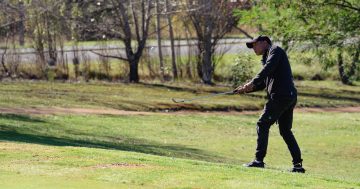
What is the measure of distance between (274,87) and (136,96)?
77.3 feet

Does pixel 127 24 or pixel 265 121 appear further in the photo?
pixel 127 24

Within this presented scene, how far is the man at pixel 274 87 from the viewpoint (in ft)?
39.5

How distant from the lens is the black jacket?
39.3 ft

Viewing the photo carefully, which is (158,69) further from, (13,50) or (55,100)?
(55,100)

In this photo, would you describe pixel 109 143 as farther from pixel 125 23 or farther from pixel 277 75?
pixel 125 23

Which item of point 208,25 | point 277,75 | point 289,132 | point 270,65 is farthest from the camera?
point 208,25

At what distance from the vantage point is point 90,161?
11898mm

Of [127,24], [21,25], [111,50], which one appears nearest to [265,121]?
[127,24]

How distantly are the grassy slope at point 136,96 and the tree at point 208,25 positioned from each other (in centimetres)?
184

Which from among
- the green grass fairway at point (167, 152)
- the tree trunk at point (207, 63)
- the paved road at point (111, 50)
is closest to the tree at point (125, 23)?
the paved road at point (111, 50)

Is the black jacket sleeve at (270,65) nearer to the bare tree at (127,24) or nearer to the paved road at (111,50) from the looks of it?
the bare tree at (127,24)

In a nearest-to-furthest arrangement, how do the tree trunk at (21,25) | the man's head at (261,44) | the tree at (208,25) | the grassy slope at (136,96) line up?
1. the man's head at (261,44)
2. the grassy slope at (136,96)
3. the tree trunk at (21,25)
4. the tree at (208,25)

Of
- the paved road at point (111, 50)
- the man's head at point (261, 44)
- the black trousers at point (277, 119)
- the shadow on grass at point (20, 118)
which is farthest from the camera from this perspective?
the paved road at point (111, 50)

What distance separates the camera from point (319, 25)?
81.6 feet
